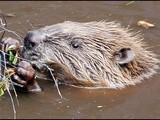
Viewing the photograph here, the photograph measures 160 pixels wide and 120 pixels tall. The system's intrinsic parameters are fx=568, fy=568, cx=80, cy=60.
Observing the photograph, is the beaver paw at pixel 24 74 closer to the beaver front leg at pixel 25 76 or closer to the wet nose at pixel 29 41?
the beaver front leg at pixel 25 76

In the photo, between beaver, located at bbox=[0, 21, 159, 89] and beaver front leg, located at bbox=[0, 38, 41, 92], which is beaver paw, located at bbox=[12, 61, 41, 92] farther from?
beaver, located at bbox=[0, 21, 159, 89]

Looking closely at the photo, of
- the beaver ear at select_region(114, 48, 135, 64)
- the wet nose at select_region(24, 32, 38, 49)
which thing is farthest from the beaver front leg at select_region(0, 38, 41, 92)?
the beaver ear at select_region(114, 48, 135, 64)

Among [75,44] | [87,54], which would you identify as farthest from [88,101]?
[75,44]

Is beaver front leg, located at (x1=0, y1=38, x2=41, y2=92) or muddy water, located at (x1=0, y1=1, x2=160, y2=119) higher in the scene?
beaver front leg, located at (x1=0, y1=38, x2=41, y2=92)

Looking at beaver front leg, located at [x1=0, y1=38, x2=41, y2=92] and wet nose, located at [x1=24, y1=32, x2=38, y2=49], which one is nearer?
beaver front leg, located at [x1=0, y1=38, x2=41, y2=92]

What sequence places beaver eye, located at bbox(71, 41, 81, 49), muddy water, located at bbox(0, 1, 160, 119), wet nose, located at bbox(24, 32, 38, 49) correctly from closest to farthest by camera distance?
muddy water, located at bbox(0, 1, 160, 119)
wet nose, located at bbox(24, 32, 38, 49)
beaver eye, located at bbox(71, 41, 81, 49)

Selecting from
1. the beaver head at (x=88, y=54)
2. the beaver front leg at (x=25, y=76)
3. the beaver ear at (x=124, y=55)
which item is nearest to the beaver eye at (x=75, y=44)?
the beaver head at (x=88, y=54)

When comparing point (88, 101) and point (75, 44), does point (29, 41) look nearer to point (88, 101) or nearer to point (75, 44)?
point (75, 44)
